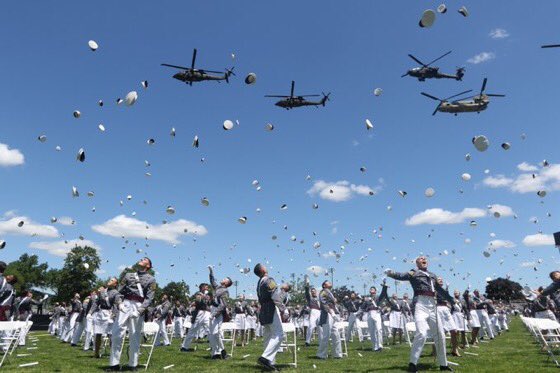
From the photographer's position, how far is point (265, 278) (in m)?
10.8

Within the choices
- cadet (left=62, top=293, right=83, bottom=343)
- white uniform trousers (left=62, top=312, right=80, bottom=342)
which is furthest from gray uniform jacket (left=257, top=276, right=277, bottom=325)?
white uniform trousers (left=62, top=312, right=80, bottom=342)

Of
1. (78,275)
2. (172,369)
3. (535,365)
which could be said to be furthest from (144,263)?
(78,275)

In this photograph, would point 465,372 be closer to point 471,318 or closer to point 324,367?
point 324,367

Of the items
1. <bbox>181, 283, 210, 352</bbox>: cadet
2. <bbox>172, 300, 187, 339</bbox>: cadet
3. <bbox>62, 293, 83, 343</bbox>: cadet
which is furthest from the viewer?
<bbox>172, 300, 187, 339</bbox>: cadet

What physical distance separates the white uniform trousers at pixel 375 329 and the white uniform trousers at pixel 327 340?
3.93 meters

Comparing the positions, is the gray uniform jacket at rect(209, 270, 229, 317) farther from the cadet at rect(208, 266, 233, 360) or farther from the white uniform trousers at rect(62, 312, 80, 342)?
the white uniform trousers at rect(62, 312, 80, 342)

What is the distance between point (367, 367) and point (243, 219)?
1565cm

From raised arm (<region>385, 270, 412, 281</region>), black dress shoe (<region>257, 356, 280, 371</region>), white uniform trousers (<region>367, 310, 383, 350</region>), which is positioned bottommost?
black dress shoe (<region>257, 356, 280, 371</region>)

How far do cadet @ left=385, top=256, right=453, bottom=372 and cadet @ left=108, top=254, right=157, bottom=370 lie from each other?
6.06 meters

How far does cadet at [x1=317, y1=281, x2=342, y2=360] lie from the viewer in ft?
45.4

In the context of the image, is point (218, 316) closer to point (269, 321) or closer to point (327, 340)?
point (327, 340)

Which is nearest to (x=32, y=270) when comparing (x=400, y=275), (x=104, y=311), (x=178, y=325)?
(x=178, y=325)

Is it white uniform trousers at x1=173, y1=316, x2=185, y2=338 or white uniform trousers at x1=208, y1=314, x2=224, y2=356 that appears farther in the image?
white uniform trousers at x1=173, y1=316, x2=185, y2=338

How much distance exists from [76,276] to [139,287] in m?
99.3
